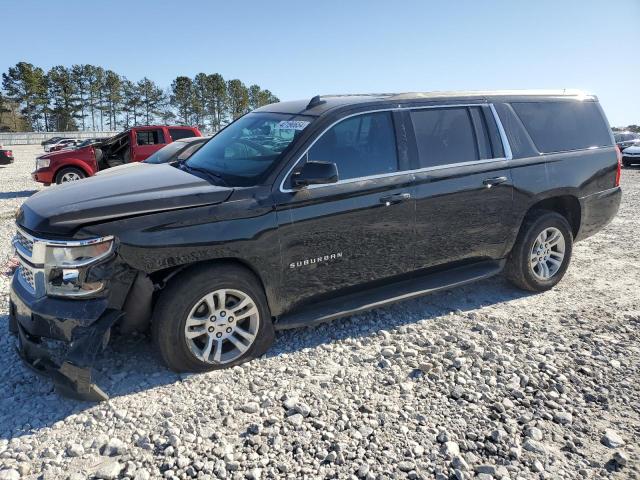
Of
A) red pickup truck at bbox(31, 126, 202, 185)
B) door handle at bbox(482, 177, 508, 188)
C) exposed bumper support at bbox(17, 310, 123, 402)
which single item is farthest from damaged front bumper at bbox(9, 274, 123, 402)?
red pickup truck at bbox(31, 126, 202, 185)

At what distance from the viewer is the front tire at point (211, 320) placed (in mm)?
3365

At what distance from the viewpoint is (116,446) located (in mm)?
2824

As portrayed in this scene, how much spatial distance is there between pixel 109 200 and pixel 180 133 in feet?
39.6

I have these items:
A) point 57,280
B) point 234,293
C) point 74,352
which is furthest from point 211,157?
point 74,352

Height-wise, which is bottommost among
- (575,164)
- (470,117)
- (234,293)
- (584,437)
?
(584,437)

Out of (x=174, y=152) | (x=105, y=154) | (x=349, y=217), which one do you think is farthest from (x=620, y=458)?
(x=105, y=154)

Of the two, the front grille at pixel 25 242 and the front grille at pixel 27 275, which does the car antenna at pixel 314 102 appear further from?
the front grille at pixel 27 275

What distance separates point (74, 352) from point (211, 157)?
6.66ft

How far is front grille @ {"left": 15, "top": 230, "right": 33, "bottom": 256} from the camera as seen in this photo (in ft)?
10.8

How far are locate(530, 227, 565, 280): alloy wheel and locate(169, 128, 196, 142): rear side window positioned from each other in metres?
11.7

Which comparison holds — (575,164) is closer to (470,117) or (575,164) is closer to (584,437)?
(470,117)

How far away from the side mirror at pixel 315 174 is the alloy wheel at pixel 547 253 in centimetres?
259

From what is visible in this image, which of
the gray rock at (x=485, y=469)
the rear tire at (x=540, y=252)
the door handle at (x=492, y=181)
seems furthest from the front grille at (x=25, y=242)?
the rear tire at (x=540, y=252)

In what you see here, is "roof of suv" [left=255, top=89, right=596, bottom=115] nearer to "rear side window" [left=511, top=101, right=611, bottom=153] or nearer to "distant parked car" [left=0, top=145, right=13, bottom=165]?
"rear side window" [left=511, top=101, right=611, bottom=153]
